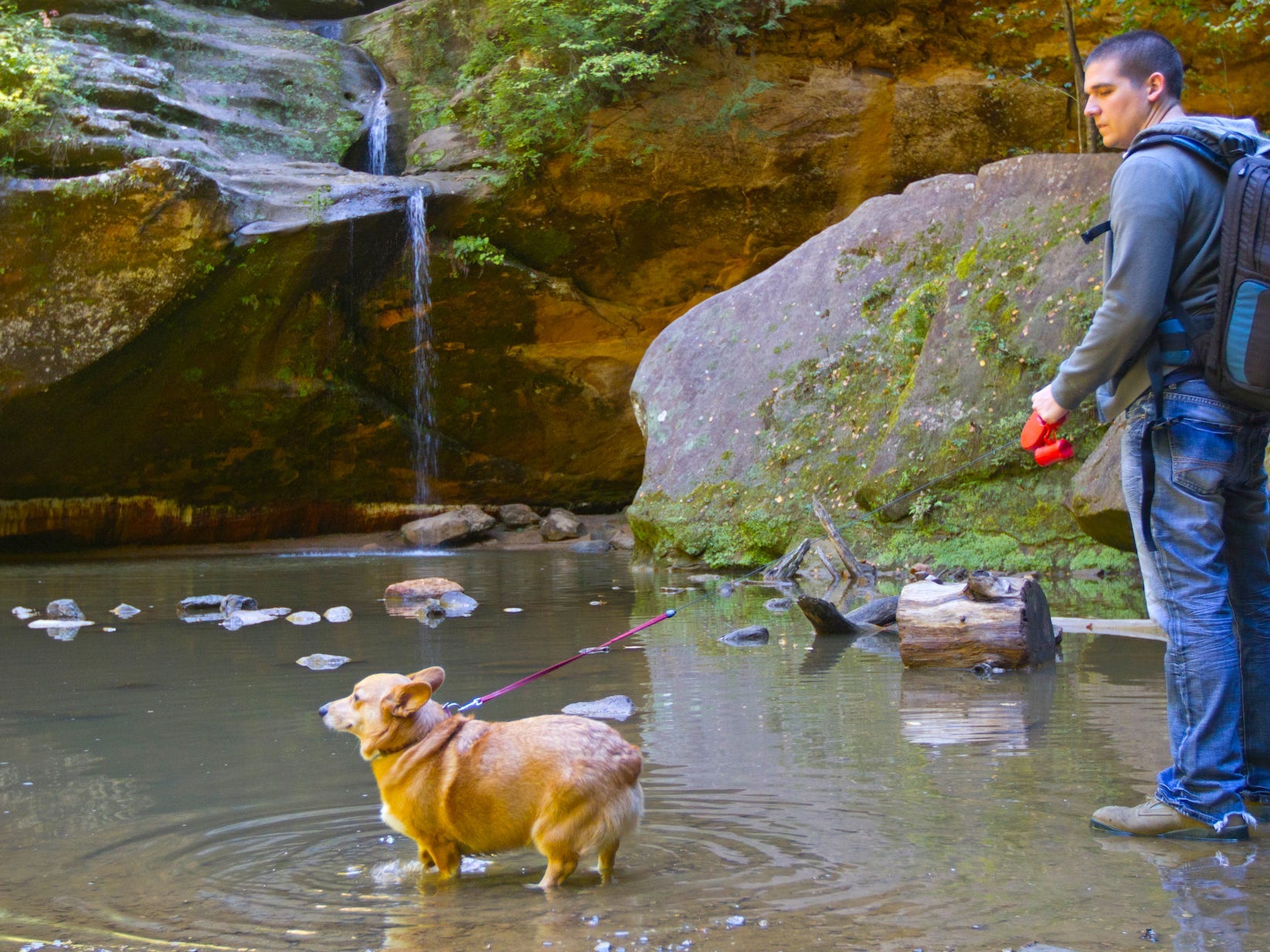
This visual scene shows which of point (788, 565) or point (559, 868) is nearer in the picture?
point (559, 868)

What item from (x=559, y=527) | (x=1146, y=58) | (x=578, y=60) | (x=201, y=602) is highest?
(x=578, y=60)

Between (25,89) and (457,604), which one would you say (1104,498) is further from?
(25,89)

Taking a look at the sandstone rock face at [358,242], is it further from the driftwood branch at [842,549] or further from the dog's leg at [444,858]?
the dog's leg at [444,858]

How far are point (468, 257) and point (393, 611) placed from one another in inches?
441

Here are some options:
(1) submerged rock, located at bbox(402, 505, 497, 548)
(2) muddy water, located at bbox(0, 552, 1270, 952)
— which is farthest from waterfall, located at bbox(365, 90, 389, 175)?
(2) muddy water, located at bbox(0, 552, 1270, 952)

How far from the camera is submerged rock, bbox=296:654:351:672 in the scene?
6.10 m

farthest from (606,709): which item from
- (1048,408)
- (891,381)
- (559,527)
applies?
(559,527)

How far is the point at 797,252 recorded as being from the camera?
46.8 feet

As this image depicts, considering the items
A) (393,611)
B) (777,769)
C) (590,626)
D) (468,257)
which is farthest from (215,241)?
(777,769)

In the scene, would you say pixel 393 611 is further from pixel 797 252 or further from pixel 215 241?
pixel 215 241

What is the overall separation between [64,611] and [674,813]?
6.95 meters

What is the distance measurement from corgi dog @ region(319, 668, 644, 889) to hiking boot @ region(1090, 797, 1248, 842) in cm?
129

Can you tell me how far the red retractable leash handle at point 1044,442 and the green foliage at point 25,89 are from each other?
15.8 metres

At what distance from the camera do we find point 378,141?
20312mm
